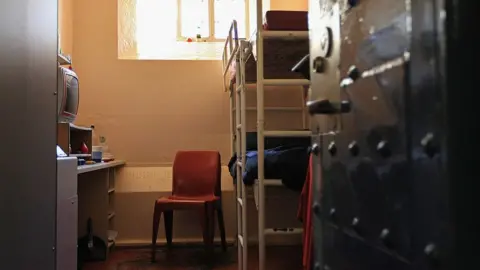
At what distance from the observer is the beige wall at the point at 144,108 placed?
157 inches

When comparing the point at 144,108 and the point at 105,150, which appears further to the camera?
the point at 144,108

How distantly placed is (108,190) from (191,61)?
1.27 meters

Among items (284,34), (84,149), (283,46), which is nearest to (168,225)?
(84,149)

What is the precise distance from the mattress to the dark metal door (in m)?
1.48

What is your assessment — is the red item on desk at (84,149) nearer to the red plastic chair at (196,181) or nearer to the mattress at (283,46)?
the red plastic chair at (196,181)

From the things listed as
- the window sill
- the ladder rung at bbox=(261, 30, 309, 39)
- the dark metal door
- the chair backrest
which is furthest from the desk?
the dark metal door

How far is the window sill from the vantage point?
4180 millimetres

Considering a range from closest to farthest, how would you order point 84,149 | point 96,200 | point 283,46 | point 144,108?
point 283,46 → point 84,149 → point 96,200 → point 144,108

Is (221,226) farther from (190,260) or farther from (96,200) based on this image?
(96,200)

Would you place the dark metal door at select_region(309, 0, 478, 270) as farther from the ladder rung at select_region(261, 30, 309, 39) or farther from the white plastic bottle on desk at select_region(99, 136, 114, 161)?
the white plastic bottle on desk at select_region(99, 136, 114, 161)

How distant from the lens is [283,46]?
2.57 meters

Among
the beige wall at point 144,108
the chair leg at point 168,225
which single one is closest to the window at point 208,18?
the beige wall at point 144,108

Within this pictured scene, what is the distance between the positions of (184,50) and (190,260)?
71.3 inches

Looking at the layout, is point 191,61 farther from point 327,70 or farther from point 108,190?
point 327,70
